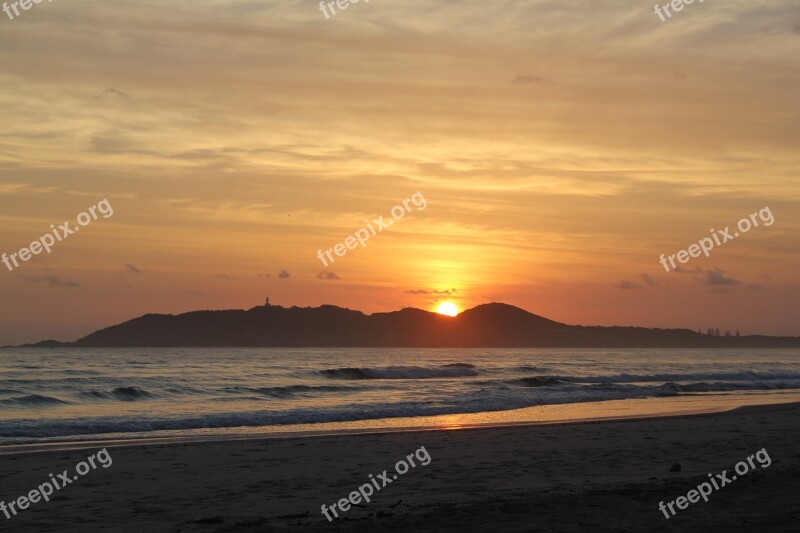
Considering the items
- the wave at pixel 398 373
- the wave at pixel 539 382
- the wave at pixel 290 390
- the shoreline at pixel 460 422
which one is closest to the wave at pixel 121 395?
the wave at pixel 290 390

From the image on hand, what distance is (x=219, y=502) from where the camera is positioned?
12891mm

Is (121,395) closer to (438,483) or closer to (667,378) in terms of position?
(438,483)

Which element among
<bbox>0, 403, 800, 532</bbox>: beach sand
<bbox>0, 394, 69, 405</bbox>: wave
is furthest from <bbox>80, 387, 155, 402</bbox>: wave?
<bbox>0, 403, 800, 532</bbox>: beach sand

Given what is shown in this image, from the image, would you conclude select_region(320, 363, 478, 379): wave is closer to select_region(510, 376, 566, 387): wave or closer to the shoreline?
select_region(510, 376, 566, 387): wave

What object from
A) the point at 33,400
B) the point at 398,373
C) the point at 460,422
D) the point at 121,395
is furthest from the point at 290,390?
the point at 398,373

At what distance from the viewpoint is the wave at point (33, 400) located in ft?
124

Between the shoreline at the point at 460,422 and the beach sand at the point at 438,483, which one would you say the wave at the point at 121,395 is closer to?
the shoreline at the point at 460,422

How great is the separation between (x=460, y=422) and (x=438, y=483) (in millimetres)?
14223

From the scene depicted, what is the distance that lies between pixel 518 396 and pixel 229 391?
16.4 meters

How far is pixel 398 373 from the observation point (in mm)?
76250

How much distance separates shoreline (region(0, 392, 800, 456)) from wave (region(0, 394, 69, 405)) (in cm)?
1583

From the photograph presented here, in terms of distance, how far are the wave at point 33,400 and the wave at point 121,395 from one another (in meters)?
2.64

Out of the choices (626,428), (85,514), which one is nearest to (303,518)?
(85,514)

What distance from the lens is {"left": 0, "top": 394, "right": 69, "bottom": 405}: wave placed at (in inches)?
1483
